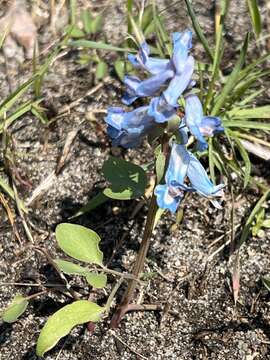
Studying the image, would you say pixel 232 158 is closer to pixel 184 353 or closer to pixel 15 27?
pixel 184 353

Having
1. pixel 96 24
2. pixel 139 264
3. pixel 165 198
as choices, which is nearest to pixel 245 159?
pixel 139 264

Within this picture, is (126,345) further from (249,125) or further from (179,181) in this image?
(249,125)

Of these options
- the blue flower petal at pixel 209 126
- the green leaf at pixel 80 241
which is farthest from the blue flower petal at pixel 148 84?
the green leaf at pixel 80 241

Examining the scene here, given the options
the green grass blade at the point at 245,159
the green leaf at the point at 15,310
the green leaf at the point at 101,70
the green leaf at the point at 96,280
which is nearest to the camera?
the green leaf at the point at 96,280

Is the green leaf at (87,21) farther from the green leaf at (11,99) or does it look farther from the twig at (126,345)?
the twig at (126,345)

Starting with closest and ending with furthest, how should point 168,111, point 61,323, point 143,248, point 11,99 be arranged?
point 168,111 < point 61,323 < point 143,248 < point 11,99

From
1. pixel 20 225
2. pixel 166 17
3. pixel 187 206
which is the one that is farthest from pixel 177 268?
pixel 166 17

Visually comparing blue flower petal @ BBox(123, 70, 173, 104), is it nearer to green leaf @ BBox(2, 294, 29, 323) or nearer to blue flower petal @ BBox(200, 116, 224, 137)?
blue flower petal @ BBox(200, 116, 224, 137)
